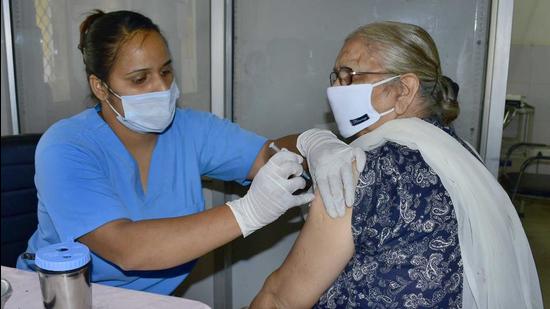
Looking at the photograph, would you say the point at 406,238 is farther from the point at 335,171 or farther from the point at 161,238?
the point at 161,238

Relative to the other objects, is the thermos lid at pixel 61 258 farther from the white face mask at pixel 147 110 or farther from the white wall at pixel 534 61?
the white wall at pixel 534 61

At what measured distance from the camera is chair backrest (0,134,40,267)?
1.58 m

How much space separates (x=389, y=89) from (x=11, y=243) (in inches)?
51.4

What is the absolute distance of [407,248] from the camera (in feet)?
3.25

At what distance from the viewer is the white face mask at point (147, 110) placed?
4.52 feet

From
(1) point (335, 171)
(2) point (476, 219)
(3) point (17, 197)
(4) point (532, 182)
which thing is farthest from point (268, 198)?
(4) point (532, 182)

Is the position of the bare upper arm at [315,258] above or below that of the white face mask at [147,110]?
below

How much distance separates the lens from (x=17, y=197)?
1.61m

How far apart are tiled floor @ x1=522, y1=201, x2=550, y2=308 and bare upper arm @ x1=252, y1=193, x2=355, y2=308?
1.47 metres

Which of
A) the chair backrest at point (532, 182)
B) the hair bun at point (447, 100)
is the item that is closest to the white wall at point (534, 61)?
the chair backrest at point (532, 182)

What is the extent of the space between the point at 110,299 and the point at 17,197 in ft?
2.73

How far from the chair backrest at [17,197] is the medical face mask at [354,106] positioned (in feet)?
3.49

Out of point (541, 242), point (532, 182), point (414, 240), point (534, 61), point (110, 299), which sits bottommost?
point (541, 242)

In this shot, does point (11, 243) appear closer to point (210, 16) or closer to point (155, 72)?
point (155, 72)
